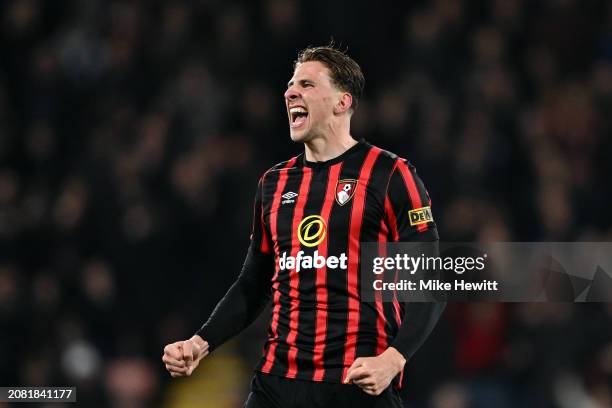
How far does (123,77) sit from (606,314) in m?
4.70

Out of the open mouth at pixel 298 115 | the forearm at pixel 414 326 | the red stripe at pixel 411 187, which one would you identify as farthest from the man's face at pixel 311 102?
the forearm at pixel 414 326

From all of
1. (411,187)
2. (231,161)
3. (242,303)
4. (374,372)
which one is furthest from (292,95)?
(231,161)

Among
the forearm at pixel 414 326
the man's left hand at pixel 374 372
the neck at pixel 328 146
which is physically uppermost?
the neck at pixel 328 146

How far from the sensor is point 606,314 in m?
6.92

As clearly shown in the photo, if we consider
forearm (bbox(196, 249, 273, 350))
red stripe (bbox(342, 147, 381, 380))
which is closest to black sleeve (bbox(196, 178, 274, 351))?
forearm (bbox(196, 249, 273, 350))

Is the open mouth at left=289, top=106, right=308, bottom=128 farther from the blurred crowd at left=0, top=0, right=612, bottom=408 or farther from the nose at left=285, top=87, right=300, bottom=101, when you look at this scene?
the blurred crowd at left=0, top=0, right=612, bottom=408

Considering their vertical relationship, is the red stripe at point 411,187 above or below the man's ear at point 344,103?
below

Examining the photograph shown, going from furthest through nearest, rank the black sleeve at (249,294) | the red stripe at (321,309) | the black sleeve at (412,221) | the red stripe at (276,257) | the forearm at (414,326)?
1. the black sleeve at (249,294)
2. the red stripe at (276,257)
3. the red stripe at (321,309)
4. the black sleeve at (412,221)
5. the forearm at (414,326)

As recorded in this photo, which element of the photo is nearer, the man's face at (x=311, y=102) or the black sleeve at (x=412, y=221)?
the black sleeve at (x=412, y=221)

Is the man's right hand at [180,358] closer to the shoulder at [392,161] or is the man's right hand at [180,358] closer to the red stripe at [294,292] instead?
the red stripe at [294,292]

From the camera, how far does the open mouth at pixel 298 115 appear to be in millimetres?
4121

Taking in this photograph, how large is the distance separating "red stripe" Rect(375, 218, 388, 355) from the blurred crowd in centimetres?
314

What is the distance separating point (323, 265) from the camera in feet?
12.7

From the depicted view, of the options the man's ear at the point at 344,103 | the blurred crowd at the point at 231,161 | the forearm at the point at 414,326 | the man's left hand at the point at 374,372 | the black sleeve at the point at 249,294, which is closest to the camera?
the man's left hand at the point at 374,372
